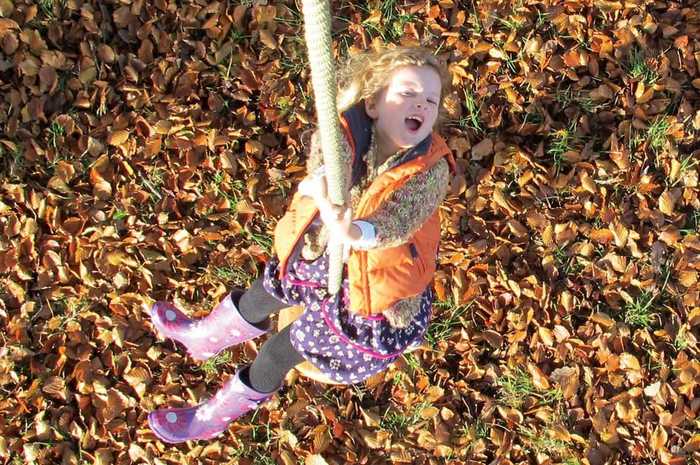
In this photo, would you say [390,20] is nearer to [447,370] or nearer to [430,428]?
[447,370]

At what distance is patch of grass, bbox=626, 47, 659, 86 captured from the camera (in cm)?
306

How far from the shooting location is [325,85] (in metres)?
1.26

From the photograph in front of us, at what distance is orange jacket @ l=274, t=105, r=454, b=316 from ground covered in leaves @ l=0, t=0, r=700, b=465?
33.8 inches

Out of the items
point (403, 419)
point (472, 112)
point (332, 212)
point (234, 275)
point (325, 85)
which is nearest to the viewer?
point (325, 85)

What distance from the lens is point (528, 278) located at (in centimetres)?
285

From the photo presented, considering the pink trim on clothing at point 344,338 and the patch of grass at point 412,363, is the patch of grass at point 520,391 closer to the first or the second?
the patch of grass at point 412,363

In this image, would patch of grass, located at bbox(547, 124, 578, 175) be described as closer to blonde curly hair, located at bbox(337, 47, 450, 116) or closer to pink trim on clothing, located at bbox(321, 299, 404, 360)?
blonde curly hair, located at bbox(337, 47, 450, 116)

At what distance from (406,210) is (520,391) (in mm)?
1200

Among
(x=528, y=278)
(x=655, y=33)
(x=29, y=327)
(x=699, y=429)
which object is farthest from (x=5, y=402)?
(x=655, y=33)

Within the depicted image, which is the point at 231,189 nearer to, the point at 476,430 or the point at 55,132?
the point at 55,132

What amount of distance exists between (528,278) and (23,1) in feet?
7.62

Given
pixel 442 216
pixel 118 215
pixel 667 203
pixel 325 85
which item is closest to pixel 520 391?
pixel 442 216

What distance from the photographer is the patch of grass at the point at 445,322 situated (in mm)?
2801

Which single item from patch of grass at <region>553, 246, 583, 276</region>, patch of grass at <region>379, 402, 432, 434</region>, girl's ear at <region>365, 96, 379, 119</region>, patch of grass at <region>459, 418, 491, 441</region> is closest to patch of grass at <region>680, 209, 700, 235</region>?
patch of grass at <region>553, 246, 583, 276</region>
